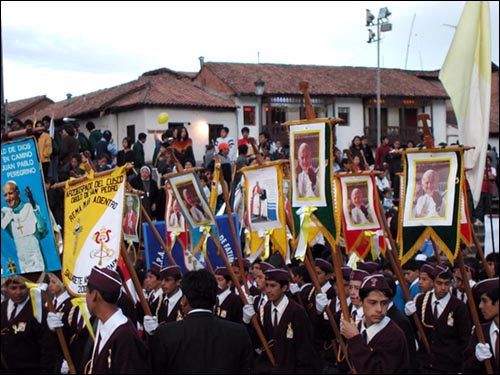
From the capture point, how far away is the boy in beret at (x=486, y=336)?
6000mm

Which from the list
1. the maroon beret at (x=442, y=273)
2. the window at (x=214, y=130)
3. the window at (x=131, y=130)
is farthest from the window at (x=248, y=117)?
the maroon beret at (x=442, y=273)

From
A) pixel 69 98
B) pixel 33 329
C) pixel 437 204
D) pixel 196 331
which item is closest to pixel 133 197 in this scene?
pixel 33 329

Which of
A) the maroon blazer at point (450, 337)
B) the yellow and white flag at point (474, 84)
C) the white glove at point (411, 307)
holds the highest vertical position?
the yellow and white flag at point (474, 84)

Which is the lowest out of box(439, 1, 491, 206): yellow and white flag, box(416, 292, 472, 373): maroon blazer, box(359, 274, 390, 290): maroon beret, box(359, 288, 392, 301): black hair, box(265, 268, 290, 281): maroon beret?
box(416, 292, 472, 373): maroon blazer

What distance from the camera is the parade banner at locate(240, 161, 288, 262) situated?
916cm

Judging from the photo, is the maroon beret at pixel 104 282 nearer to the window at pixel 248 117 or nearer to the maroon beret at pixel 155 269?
the maroon beret at pixel 155 269

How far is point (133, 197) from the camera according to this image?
10172mm

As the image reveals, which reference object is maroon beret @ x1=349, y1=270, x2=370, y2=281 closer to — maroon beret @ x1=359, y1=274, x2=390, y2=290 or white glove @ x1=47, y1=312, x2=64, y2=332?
maroon beret @ x1=359, y1=274, x2=390, y2=290

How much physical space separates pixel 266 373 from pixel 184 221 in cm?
318

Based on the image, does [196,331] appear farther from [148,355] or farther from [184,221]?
[184,221]

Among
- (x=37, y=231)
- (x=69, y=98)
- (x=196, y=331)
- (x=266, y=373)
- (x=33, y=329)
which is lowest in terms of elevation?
(x=266, y=373)

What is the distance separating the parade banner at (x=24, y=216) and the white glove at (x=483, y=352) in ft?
13.1

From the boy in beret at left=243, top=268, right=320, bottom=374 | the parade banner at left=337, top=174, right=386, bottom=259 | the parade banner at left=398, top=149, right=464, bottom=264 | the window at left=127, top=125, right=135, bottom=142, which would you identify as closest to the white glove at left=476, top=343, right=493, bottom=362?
the parade banner at left=398, top=149, right=464, bottom=264

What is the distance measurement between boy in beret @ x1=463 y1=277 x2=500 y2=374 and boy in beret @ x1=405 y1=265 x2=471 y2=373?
0.94 meters
